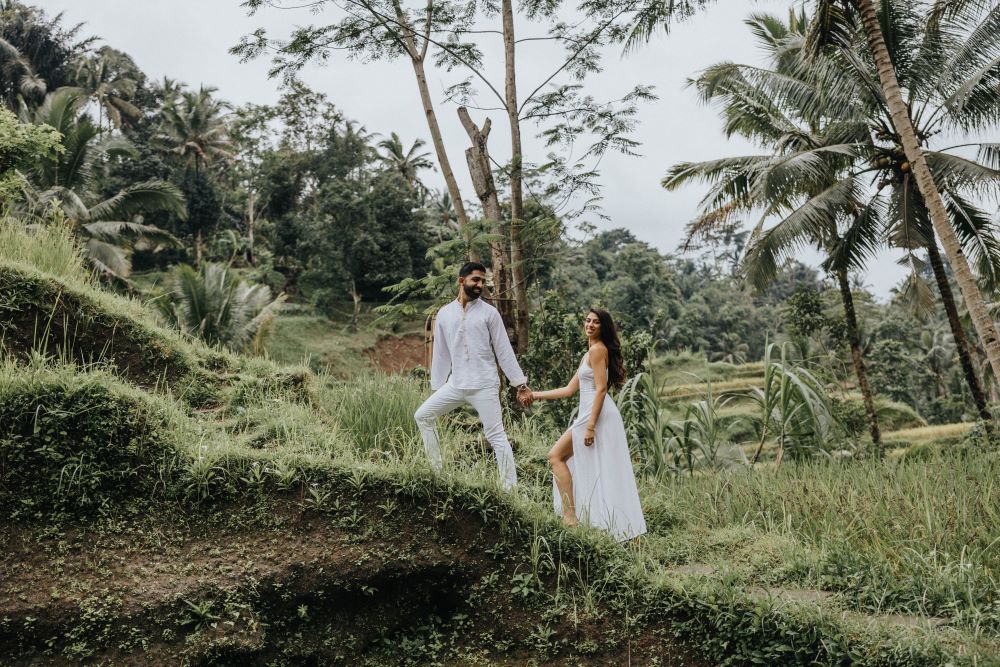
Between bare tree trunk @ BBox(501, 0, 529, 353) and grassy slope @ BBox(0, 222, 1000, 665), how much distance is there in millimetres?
4673

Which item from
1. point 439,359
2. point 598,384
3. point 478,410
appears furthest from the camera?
point 439,359

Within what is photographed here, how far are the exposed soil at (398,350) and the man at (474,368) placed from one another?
83.2 feet

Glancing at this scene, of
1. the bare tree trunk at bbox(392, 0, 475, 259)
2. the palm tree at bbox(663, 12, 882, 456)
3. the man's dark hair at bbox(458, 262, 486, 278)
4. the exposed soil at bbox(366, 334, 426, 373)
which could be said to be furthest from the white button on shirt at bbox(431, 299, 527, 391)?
the exposed soil at bbox(366, 334, 426, 373)

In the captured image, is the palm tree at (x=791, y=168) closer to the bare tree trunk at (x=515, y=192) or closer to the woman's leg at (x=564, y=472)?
the bare tree trunk at (x=515, y=192)

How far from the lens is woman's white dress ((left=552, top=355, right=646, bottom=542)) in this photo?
17.2ft

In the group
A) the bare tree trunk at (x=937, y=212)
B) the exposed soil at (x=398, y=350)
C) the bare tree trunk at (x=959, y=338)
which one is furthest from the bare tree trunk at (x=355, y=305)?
the bare tree trunk at (x=937, y=212)

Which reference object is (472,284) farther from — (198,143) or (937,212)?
(198,143)

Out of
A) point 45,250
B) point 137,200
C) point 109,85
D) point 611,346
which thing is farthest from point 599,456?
point 109,85

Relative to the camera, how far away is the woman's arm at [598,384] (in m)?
5.26

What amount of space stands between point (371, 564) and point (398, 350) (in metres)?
28.2

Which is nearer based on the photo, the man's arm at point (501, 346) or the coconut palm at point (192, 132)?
the man's arm at point (501, 346)

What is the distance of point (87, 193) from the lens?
2469 cm

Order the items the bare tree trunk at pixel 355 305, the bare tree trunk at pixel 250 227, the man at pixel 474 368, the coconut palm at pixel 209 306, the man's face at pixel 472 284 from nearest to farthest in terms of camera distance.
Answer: the man at pixel 474 368 < the man's face at pixel 472 284 < the coconut palm at pixel 209 306 < the bare tree trunk at pixel 355 305 < the bare tree trunk at pixel 250 227

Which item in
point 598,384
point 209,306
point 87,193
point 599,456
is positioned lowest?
point 599,456
